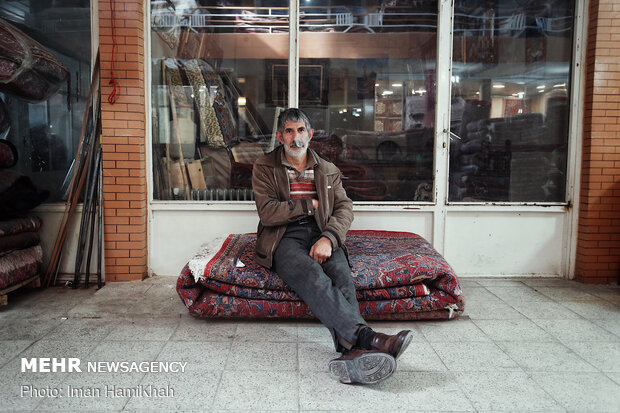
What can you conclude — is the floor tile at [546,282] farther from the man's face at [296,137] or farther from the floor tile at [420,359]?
the man's face at [296,137]

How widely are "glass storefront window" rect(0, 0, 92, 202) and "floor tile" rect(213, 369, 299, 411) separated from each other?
2858 millimetres

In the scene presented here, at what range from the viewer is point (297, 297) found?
318cm

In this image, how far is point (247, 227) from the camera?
435 centimetres

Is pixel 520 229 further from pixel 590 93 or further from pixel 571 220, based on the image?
pixel 590 93

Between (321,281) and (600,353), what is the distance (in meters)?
1.75

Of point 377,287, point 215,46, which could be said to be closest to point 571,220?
point 377,287

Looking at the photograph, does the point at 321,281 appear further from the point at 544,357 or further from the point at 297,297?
the point at 544,357

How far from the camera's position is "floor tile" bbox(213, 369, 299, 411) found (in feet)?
7.07

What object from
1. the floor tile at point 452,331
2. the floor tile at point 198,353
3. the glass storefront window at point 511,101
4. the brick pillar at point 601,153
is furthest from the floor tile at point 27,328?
the brick pillar at point 601,153

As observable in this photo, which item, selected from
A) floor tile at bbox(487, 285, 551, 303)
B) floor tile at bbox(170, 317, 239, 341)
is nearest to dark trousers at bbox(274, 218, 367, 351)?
floor tile at bbox(170, 317, 239, 341)

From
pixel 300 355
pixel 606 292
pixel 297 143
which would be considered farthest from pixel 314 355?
pixel 606 292

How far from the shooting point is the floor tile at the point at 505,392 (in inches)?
84.8

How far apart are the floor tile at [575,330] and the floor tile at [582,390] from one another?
542mm

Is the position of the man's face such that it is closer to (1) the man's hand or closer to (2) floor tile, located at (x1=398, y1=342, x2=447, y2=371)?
(1) the man's hand
